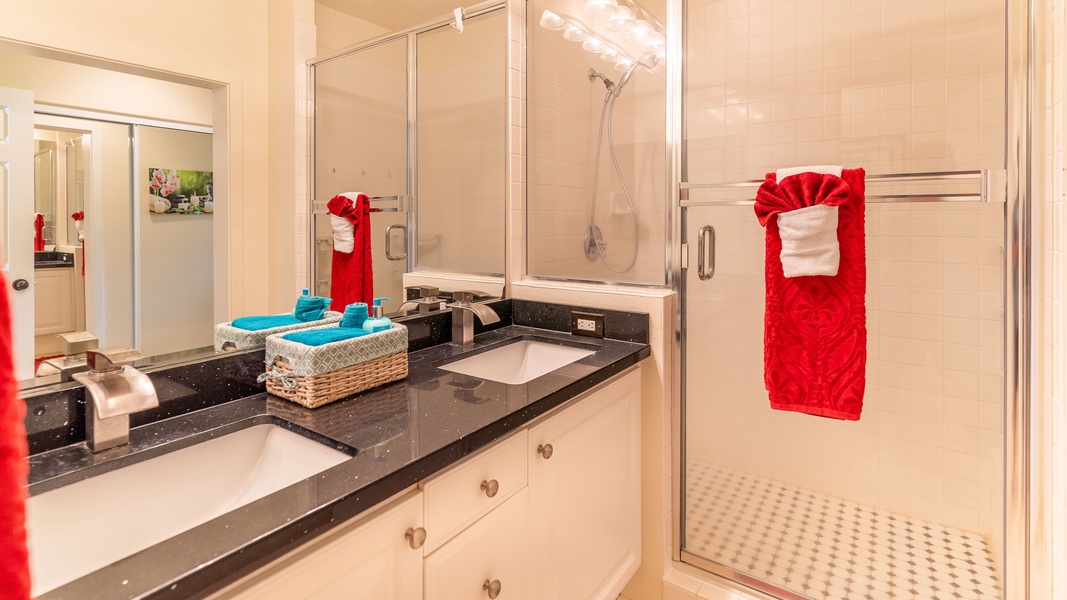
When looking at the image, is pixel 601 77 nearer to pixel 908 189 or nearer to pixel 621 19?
pixel 621 19

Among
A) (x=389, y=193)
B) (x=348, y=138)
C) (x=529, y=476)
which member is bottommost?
(x=529, y=476)

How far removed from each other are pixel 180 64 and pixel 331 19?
0.52m

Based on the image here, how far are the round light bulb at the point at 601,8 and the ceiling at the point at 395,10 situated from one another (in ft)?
1.69

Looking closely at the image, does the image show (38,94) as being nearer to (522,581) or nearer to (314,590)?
(314,590)

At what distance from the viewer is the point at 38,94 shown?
0.86 metres

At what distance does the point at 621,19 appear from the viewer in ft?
7.07

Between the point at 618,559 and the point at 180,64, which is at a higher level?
the point at 180,64

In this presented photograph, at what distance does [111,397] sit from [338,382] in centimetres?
40

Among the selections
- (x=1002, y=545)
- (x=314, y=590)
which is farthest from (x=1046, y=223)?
(x=314, y=590)

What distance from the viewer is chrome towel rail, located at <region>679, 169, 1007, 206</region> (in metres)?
1.43

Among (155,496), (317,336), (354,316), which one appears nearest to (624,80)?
(354,316)

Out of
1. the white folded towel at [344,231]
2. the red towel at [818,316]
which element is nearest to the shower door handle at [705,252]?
the red towel at [818,316]

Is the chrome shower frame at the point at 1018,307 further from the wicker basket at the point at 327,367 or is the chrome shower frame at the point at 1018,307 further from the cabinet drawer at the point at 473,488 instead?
the wicker basket at the point at 327,367

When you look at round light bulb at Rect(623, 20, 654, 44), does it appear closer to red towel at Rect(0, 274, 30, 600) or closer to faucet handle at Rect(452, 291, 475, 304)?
faucet handle at Rect(452, 291, 475, 304)
